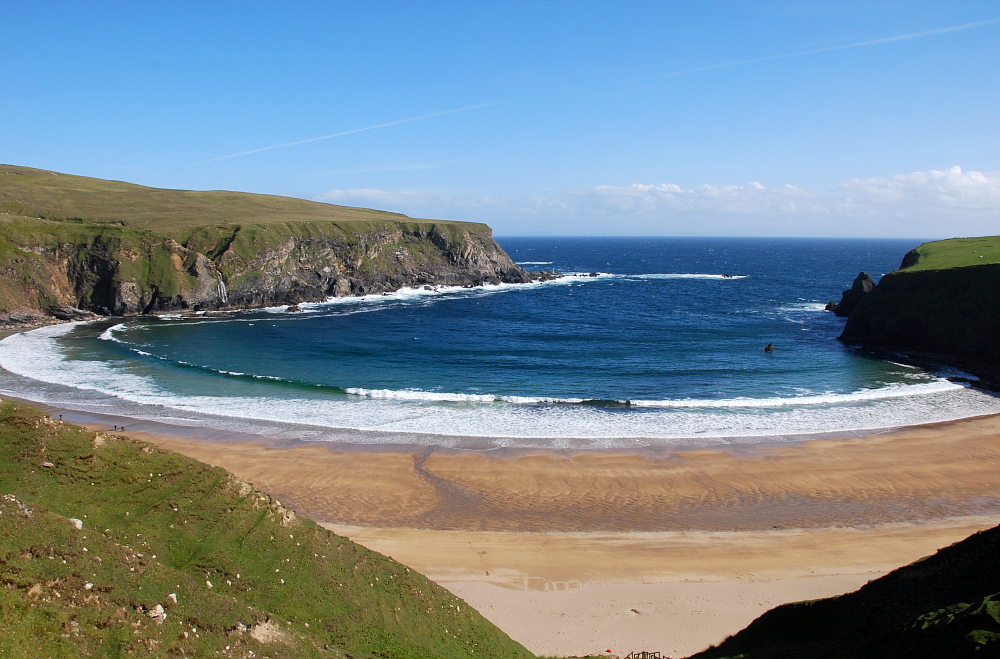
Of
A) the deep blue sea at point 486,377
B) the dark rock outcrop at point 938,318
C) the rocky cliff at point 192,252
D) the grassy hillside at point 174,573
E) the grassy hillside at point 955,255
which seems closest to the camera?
the grassy hillside at point 174,573

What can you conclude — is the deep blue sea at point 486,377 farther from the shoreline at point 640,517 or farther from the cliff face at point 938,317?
the cliff face at point 938,317

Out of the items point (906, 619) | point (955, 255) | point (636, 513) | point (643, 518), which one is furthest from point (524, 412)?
point (955, 255)

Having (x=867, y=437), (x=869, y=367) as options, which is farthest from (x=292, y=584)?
(x=869, y=367)

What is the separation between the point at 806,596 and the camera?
19516 millimetres

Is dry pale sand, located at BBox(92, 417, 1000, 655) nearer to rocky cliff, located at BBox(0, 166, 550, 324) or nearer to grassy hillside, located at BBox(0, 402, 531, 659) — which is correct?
grassy hillside, located at BBox(0, 402, 531, 659)

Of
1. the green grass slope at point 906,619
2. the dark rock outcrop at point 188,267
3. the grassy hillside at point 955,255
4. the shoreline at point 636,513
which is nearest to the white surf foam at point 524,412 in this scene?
the shoreline at point 636,513

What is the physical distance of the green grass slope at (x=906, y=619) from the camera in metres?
9.02

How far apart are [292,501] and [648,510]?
15.5 meters

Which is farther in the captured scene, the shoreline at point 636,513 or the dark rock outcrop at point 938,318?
the dark rock outcrop at point 938,318

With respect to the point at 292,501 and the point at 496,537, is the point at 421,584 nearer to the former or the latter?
the point at 496,537

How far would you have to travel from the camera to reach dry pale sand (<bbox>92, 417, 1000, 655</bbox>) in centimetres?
1914

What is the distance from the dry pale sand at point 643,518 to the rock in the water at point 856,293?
144 ft

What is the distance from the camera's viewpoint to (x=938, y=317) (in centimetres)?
5575

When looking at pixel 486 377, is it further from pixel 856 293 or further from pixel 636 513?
pixel 856 293
